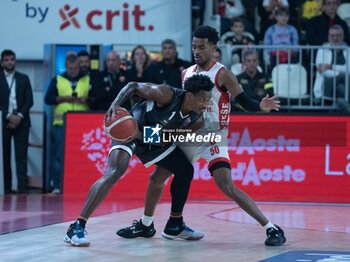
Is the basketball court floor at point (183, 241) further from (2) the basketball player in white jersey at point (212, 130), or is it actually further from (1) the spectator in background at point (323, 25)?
(1) the spectator in background at point (323, 25)

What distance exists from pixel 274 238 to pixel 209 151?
3.85ft

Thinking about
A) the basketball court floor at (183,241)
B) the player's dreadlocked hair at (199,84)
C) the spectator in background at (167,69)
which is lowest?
the basketball court floor at (183,241)

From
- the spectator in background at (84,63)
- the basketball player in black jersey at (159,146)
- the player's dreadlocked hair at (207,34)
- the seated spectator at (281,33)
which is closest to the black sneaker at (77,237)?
the basketball player in black jersey at (159,146)

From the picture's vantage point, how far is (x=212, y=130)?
33.0ft

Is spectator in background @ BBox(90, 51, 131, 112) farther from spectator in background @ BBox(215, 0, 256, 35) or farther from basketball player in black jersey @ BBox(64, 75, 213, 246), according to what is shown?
basketball player in black jersey @ BBox(64, 75, 213, 246)

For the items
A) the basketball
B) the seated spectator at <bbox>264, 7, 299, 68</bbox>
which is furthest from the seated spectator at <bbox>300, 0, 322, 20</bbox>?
the basketball

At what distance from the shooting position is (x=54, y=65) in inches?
688

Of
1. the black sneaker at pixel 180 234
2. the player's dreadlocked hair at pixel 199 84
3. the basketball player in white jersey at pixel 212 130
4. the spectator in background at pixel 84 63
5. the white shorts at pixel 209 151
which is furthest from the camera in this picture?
the spectator in background at pixel 84 63

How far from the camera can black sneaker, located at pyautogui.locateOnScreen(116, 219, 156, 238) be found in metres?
9.93

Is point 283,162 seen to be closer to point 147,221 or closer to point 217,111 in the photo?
point 217,111

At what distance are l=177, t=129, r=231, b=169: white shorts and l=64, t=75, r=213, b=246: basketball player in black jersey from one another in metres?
0.12

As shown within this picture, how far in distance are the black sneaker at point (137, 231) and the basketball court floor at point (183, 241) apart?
82 mm

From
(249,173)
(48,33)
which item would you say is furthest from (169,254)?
(48,33)

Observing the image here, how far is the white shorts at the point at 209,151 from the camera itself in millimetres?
9820
